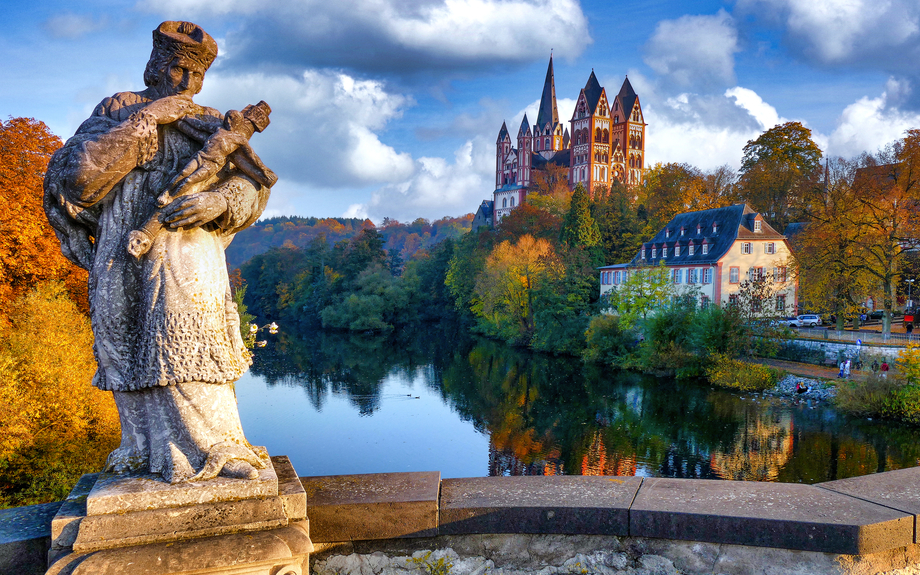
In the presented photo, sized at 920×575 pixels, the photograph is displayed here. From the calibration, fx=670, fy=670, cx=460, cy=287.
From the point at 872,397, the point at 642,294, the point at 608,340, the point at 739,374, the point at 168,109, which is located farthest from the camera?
the point at 642,294

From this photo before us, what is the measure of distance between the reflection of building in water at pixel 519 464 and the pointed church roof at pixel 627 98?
8963 cm

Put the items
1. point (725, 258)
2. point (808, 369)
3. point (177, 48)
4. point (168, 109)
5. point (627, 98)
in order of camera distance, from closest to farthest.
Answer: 1. point (168, 109)
2. point (177, 48)
3. point (808, 369)
4. point (725, 258)
5. point (627, 98)

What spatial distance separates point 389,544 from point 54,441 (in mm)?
14326

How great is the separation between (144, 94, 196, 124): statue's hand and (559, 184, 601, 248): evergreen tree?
48.7m

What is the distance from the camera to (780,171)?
169 ft

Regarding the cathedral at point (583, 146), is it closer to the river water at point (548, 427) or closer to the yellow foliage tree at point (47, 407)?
the river water at point (548, 427)

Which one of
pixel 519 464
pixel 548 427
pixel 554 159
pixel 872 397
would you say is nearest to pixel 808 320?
pixel 872 397

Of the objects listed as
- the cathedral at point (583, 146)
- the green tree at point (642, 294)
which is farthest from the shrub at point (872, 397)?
the cathedral at point (583, 146)

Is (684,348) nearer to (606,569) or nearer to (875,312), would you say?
(875,312)

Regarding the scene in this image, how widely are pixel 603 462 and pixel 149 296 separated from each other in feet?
57.6

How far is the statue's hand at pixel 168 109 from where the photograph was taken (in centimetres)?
294

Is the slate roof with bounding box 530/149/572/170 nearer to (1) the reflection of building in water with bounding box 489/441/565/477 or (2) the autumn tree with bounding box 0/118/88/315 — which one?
(1) the reflection of building in water with bounding box 489/441/565/477

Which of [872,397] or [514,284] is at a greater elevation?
[514,284]

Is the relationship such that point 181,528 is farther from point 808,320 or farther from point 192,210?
point 808,320
